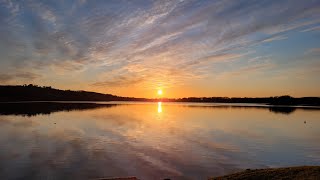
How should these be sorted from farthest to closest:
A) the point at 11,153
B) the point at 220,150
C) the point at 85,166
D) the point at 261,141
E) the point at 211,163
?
the point at 261,141
the point at 220,150
the point at 11,153
the point at 211,163
the point at 85,166

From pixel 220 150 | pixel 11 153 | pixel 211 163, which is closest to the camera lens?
pixel 211 163

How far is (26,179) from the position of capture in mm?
22531

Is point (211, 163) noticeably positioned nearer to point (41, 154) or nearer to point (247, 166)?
point (247, 166)

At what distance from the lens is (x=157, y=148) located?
38.0 m

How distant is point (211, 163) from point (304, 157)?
12458 millimetres

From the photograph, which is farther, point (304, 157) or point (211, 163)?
point (304, 157)

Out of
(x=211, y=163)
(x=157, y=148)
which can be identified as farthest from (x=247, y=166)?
(x=157, y=148)

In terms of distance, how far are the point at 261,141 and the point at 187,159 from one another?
64.5 ft

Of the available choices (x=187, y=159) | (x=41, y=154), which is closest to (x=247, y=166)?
(x=187, y=159)

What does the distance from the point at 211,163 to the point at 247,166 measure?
351 cm

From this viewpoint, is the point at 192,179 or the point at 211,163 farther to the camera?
the point at 211,163

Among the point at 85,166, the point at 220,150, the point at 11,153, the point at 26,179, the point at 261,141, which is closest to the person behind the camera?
the point at 26,179

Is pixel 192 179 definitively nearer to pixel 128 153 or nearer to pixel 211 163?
pixel 211 163

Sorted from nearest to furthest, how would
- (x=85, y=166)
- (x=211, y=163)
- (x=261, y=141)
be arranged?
(x=85, y=166) < (x=211, y=163) < (x=261, y=141)
